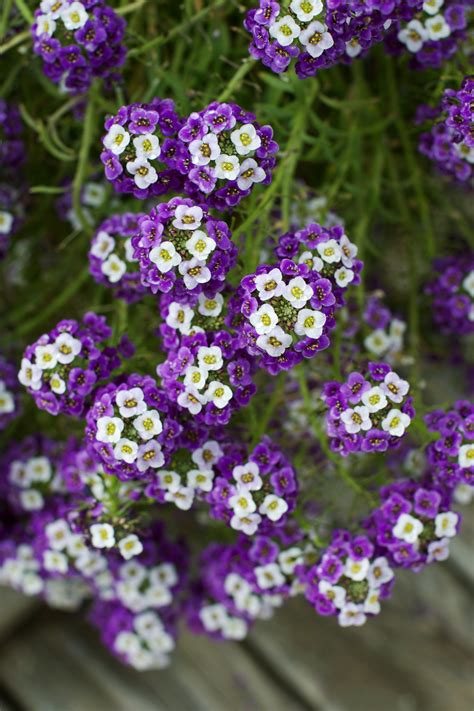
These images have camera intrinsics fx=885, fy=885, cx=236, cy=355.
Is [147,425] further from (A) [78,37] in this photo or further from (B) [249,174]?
(A) [78,37]


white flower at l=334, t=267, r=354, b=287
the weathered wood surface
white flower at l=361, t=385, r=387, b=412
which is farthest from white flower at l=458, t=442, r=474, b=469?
the weathered wood surface

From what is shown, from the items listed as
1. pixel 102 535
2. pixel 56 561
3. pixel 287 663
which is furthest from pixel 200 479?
pixel 287 663

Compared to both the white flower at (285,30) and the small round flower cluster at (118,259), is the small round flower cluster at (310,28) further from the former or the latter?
the small round flower cluster at (118,259)

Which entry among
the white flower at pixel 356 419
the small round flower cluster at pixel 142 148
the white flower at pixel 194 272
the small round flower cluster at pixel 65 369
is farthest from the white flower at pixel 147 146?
the white flower at pixel 356 419

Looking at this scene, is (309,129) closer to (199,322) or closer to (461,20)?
(461,20)

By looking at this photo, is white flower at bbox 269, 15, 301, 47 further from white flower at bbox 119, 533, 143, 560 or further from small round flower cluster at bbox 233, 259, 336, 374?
white flower at bbox 119, 533, 143, 560

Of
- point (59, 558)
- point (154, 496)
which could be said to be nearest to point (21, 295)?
point (59, 558)
